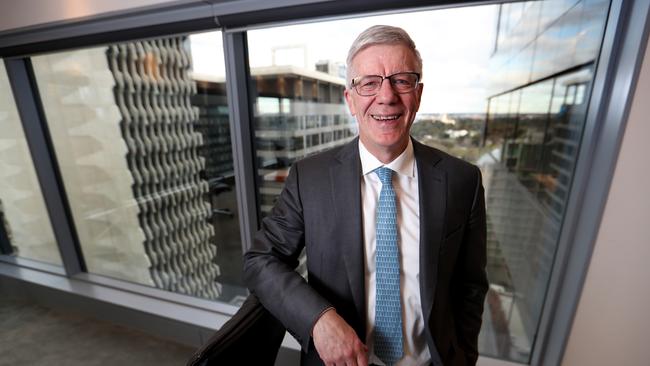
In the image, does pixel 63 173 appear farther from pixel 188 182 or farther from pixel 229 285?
pixel 229 285

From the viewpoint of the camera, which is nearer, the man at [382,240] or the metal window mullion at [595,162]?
the man at [382,240]

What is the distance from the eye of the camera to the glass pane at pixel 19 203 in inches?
104

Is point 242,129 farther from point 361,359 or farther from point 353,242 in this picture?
point 361,359

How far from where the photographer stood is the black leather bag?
0.83m

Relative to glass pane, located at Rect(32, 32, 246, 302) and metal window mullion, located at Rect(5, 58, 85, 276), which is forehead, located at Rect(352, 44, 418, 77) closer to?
glass pane, located at Rect(32, 32, 246, 302)

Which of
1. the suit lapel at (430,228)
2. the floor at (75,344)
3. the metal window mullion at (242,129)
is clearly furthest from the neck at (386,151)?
the floor at (75,344)

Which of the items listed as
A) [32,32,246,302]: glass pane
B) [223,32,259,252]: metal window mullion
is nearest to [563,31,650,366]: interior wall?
[223,32,259,252]: metal window mullion

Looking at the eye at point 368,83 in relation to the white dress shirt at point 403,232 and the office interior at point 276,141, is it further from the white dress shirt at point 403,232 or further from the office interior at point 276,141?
the office interior at point 276,141

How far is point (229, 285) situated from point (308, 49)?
1.85m

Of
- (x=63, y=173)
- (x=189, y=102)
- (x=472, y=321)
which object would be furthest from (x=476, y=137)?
(x=63, y=173)

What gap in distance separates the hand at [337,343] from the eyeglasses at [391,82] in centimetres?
65

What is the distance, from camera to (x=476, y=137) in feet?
5.14

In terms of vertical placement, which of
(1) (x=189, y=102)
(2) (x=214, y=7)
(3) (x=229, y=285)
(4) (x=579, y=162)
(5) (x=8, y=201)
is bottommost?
(3) (x=229, y=285)

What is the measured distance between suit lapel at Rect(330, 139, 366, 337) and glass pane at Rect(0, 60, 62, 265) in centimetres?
311
